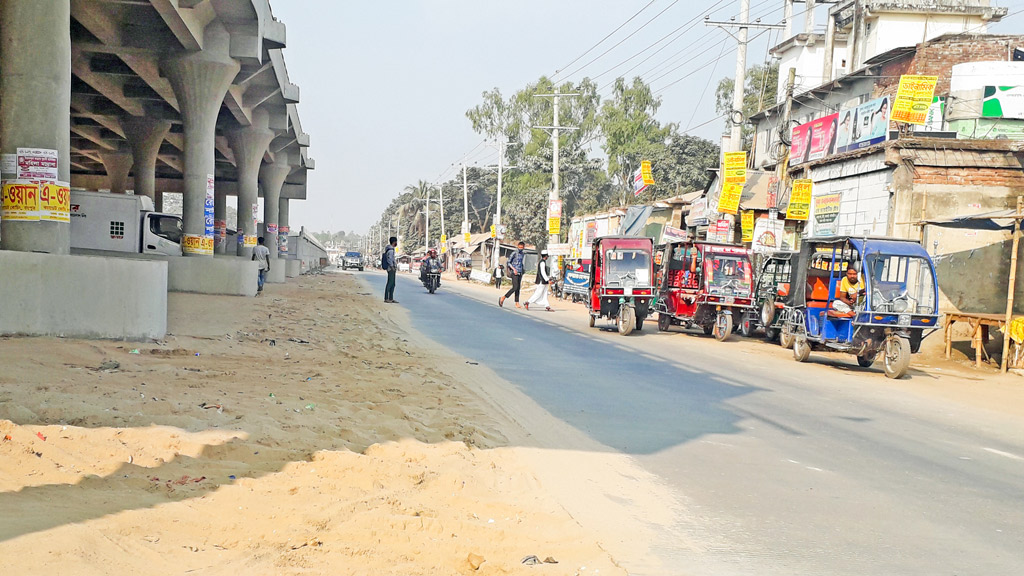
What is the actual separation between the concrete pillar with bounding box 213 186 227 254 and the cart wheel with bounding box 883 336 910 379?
37571mm

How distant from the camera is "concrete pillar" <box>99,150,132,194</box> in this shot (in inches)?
1911

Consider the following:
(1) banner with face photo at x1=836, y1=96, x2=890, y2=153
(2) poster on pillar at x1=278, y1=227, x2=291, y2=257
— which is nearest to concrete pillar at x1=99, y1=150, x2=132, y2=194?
(2) poster on pillar at x1=278, y1=227, x2=291, y2=257

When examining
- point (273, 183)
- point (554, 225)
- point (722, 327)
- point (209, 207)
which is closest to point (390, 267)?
point (209, 207)

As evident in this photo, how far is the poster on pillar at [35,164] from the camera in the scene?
12.3 meters

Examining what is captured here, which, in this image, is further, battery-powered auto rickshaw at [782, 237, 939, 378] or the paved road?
battery-powered auto rickshaw at [782, 237, 939, 378]

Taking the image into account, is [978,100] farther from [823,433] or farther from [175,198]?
[175,198]

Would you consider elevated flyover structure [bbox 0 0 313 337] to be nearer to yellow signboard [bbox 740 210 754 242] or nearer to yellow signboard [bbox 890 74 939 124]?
yellow signboard [bbox 890 74 939 124]

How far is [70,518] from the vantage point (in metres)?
4.41

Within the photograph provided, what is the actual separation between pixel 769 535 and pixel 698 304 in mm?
16210

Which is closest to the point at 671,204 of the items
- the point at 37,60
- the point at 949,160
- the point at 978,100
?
the point at 978,100

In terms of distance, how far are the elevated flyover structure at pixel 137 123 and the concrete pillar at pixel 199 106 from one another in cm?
4

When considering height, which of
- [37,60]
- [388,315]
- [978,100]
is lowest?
[388,315]

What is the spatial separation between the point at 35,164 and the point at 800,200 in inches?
954

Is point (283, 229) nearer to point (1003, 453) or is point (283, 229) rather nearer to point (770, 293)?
point (770, 293)
